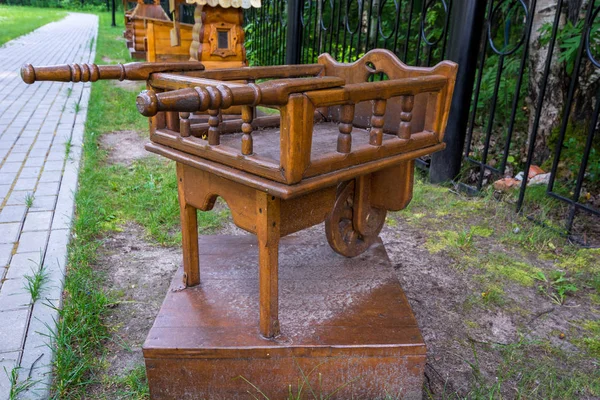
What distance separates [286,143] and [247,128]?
0.14m

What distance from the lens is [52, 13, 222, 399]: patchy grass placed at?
173cm

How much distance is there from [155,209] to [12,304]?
1.16 m

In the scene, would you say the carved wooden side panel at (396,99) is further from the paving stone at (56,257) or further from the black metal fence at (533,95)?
the paving stone at (56,257)

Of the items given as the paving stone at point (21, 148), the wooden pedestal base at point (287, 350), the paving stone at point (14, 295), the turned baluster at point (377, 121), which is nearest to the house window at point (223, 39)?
the paving stone at point (21, 148)

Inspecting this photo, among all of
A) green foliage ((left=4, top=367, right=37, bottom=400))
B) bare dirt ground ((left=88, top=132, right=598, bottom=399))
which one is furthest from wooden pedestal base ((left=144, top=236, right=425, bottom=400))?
green foliage ((left=4, top=367, right=37, bottom=400))

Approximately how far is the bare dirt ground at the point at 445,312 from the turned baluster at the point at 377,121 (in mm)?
856

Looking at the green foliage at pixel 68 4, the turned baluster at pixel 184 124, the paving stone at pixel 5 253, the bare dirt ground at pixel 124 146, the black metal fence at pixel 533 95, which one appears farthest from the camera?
the green foliage at pixel 68 4

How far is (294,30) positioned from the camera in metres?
5.25

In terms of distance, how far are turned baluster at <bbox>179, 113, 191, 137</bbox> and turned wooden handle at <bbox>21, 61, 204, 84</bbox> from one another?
0.21 m

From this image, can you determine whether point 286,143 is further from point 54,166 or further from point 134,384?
point 54,166

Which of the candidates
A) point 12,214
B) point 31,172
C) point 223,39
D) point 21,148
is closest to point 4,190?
point 31,172

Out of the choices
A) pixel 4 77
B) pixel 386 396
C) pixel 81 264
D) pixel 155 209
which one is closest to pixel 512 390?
pixel 386 396

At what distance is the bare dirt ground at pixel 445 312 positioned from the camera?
182 cm

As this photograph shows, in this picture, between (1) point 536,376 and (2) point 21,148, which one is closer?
(1) point 536,376
